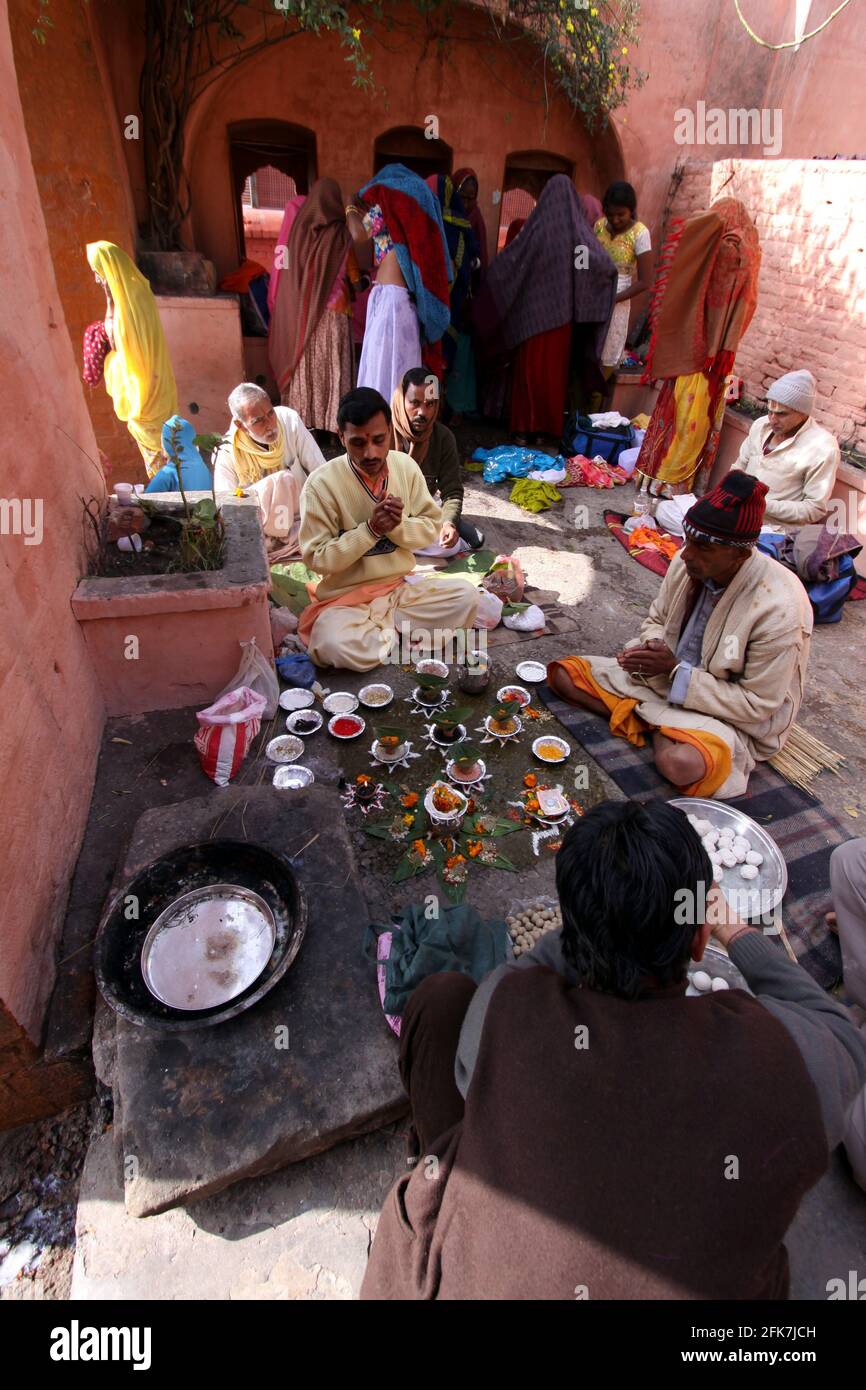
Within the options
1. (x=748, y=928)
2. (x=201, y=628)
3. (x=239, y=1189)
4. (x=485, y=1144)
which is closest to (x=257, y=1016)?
(x=239, y=1189)

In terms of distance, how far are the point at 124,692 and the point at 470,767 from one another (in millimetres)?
1793

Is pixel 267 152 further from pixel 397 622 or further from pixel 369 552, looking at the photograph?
pixel 397 622

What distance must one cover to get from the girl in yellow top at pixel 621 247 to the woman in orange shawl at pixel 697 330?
1.44 metres

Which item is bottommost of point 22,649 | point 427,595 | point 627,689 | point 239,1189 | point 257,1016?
point 239,1189

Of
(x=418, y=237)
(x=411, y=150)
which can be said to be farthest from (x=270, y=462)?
(x=411, y=150)

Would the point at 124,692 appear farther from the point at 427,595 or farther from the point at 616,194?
the point at 616,194

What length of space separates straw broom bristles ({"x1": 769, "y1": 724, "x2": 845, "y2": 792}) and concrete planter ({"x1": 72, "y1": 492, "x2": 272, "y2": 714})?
2.87 metres

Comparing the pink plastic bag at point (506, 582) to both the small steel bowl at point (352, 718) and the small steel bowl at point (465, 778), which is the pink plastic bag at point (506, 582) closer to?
the small steel bowl at point (352, 718)

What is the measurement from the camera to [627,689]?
12.5 ft

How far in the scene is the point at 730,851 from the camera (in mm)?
3020

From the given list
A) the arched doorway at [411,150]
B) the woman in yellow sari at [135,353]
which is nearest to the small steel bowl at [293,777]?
the woman in yellow sari at [135,353]

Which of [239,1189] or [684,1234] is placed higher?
[684,1234]

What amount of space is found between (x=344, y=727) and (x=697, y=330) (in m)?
5.20

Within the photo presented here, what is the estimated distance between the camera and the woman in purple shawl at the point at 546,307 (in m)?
7.02
